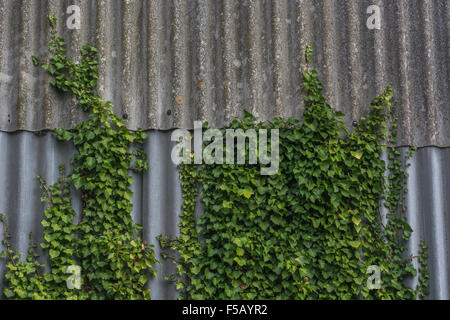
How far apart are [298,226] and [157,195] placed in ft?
4.01

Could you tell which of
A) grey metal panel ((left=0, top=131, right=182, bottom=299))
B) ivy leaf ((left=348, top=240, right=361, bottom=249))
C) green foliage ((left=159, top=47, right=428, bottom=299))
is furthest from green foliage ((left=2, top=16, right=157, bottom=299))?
ivy leaf ((left=348, top=240, right=361, bottom=249))

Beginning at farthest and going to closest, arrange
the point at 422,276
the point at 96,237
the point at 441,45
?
the point at 441,45
the point at 422,276
the point at 96,237

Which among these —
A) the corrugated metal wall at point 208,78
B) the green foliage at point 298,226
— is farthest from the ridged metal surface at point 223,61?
the green foliage at point 298,226

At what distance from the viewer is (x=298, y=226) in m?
3.35

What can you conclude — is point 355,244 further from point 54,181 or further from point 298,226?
point 54,181

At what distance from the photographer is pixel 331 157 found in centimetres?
335

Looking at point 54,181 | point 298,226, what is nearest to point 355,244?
point 298,226

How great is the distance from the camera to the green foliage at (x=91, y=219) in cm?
319

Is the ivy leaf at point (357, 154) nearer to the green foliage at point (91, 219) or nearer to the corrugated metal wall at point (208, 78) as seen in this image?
the corrugated metal wall at point (208, 78)

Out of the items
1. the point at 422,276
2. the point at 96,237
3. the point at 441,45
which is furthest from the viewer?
the point at 441,45

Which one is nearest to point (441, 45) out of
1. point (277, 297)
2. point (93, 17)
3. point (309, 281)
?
point (309, 281)

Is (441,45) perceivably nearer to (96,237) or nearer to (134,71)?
(134,71)

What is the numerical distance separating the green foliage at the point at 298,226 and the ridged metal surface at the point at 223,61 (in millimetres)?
→ 254

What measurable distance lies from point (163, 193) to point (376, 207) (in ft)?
6.08
